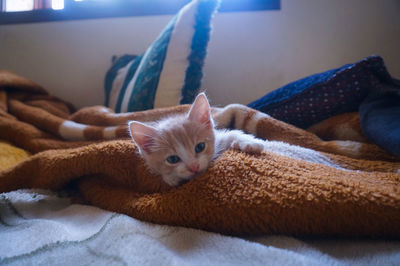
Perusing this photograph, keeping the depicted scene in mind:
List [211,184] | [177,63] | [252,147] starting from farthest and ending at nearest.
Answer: [177,63]
[252,147]
[211,184]

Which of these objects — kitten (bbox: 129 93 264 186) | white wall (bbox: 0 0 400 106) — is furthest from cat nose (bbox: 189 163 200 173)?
white wall (bbox: 0 0 400 106)

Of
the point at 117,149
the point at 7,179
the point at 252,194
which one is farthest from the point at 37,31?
the point at 252,194

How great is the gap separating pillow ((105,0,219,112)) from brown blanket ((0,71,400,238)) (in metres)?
0.13

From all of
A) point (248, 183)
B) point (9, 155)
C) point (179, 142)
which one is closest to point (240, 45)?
point (179, 142)

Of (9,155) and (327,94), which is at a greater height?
(327,94)

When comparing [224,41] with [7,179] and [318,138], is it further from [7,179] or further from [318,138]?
[7,179]

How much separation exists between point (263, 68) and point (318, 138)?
0.72 m

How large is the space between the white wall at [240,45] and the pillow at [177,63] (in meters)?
0.46

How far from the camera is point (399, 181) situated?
0.53 meters

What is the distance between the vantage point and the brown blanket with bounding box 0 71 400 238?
45 cm

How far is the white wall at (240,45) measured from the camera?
4.26ft

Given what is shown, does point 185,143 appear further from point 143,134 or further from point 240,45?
point 240,45

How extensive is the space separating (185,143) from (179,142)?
2 centimetres

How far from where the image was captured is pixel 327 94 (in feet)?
2.77
